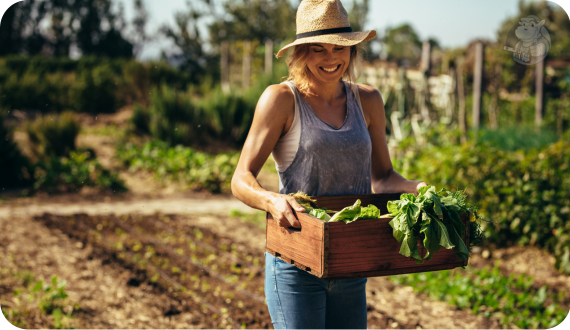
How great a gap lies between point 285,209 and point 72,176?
669 cm

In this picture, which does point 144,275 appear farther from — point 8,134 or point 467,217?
point 8,134

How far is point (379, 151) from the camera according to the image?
224cm

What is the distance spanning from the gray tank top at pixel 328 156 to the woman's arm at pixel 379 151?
0.10 meters

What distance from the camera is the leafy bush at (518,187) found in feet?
14.7

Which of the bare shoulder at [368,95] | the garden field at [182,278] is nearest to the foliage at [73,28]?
the garden field at [182,278]

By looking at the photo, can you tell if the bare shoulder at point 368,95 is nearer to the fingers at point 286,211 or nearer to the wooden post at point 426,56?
the fingers at point 286,211

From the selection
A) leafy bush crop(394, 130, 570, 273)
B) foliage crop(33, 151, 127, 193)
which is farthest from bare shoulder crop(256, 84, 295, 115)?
foliage crop(33, 151, 127, 193)

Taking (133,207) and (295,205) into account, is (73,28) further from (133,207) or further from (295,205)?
(295,205)

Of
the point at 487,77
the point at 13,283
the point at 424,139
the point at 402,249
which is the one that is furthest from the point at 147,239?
the point at 487,77

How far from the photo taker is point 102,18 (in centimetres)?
2697

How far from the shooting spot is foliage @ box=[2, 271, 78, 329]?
3521 millimetres

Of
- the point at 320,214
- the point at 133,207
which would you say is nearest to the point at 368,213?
the point at 320,214

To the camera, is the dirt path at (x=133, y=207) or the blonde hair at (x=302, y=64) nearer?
the blonde hair at (x=302, y=64)

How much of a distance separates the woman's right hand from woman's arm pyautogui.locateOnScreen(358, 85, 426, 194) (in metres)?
0.66
